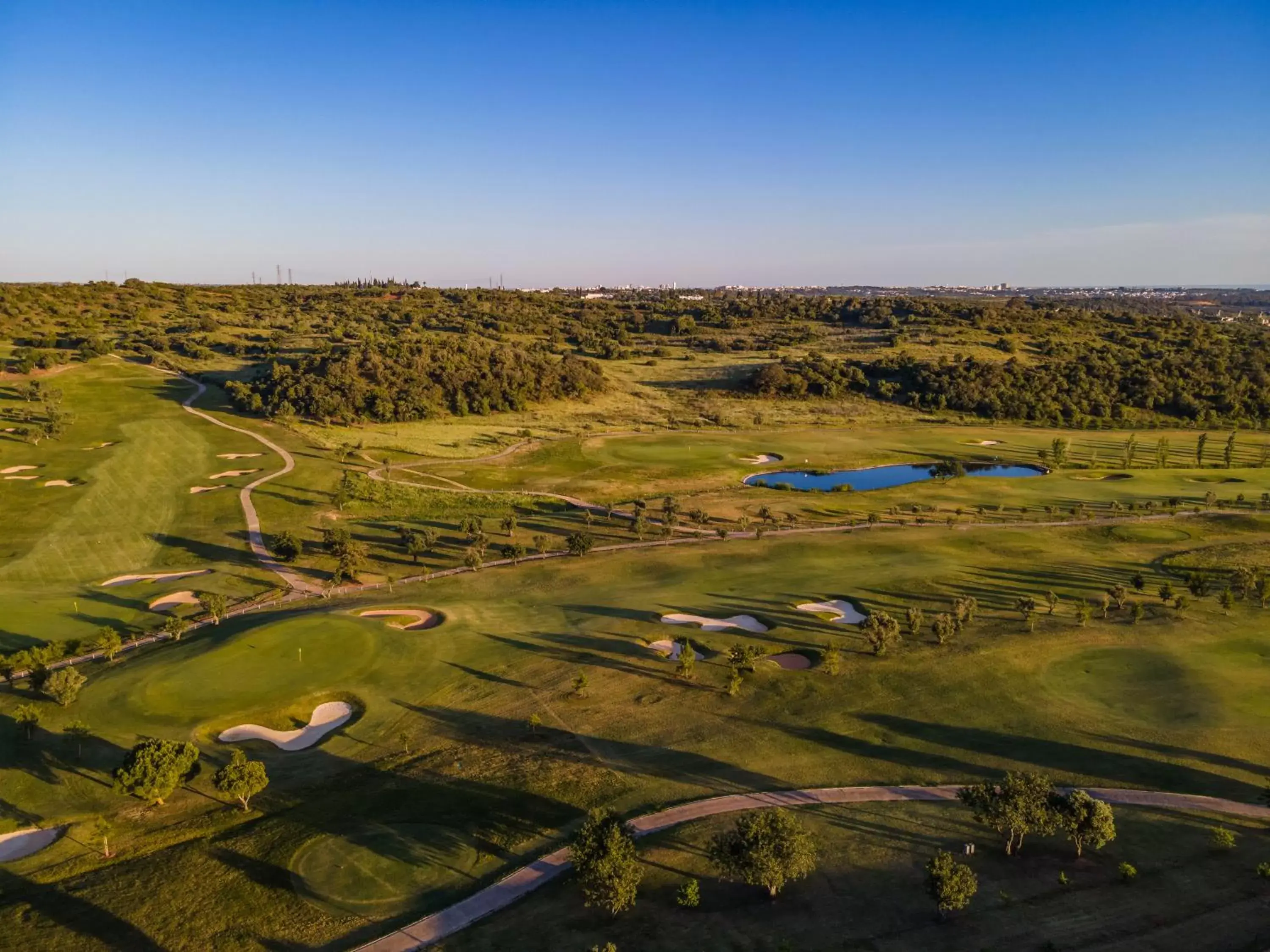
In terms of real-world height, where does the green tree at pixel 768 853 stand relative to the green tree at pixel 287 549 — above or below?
above

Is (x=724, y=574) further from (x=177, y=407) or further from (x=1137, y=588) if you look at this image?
(x=177, y=407)

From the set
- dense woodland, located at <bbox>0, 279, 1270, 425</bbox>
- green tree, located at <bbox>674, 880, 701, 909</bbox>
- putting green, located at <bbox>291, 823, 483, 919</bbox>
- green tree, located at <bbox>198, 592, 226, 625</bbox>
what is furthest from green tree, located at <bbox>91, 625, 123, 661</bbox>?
dense woodland, located at <bbox>0, 279, 1270, 425</bbox>

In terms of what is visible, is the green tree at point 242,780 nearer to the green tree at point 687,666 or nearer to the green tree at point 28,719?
the green tree at point 28,719

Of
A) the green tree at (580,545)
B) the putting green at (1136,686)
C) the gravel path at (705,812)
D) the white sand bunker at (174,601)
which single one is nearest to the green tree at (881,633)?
the putting green at (1136,686)

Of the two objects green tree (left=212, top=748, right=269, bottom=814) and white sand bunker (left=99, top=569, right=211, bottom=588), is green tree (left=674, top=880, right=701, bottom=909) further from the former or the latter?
white sand bunker (left=99, top=569, right=211, bottom=588)

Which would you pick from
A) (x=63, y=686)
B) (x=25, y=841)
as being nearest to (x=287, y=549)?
(x=63, y=686)
